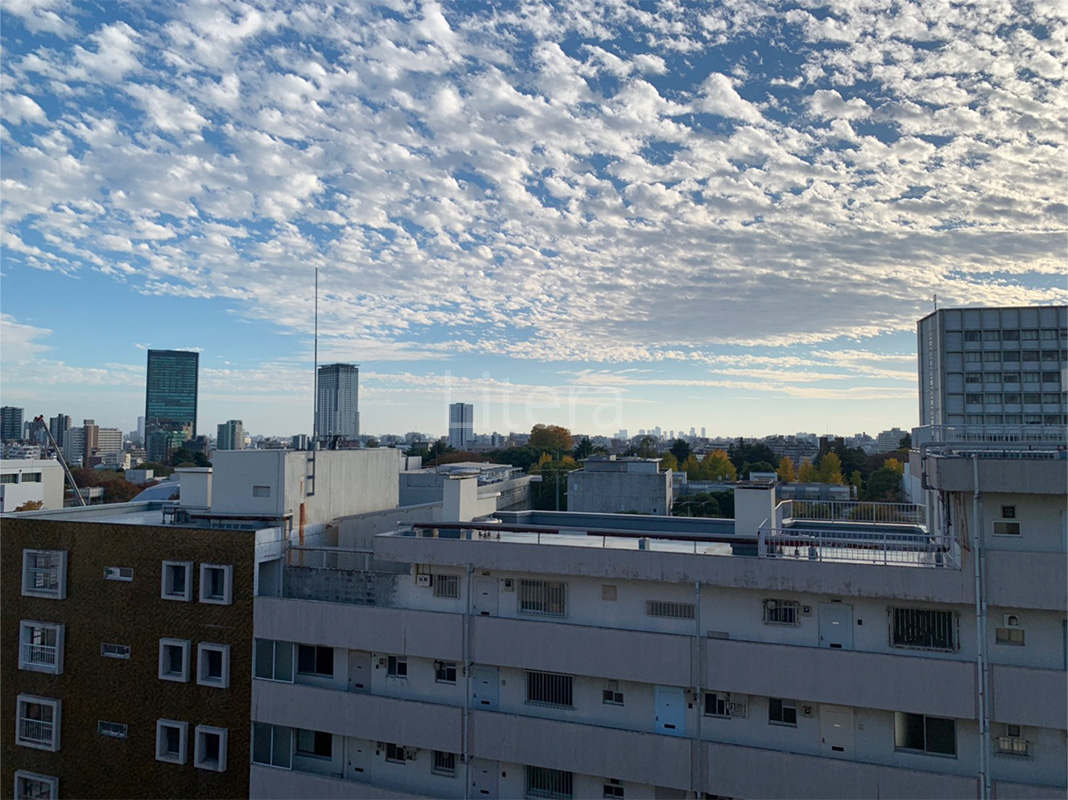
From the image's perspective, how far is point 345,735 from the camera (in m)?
17.6

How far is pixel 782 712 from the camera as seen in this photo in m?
14.7

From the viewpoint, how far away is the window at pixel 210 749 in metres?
18.2

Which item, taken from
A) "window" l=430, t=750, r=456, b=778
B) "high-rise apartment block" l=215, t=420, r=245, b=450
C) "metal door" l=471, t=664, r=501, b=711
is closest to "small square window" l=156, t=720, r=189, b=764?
"window" l=430, t=750, r=456, b=778

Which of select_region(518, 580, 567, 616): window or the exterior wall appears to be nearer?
select_region(518, 580, 567, 616): window

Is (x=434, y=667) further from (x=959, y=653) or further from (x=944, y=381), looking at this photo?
(x=944, y=381)

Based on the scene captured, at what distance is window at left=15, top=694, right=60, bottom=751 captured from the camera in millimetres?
19797

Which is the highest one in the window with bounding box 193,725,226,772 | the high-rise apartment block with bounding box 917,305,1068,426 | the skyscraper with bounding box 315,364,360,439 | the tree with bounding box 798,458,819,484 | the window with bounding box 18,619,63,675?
the high-rise apartment block with bounding box 917,305,1068,426

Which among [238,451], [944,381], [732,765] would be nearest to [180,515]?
[238,451]

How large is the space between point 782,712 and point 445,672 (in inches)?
310

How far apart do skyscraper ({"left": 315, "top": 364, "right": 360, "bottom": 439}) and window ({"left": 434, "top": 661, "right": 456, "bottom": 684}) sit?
1705 centimetres

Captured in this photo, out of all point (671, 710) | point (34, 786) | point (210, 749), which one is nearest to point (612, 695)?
point (671, 710)

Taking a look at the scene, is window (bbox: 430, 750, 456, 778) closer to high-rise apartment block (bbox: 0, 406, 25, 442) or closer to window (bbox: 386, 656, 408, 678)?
window (bbox: 386, 656, 408, 678)

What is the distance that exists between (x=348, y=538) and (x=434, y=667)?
20.8ft

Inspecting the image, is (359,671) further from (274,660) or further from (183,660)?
(183,660)
